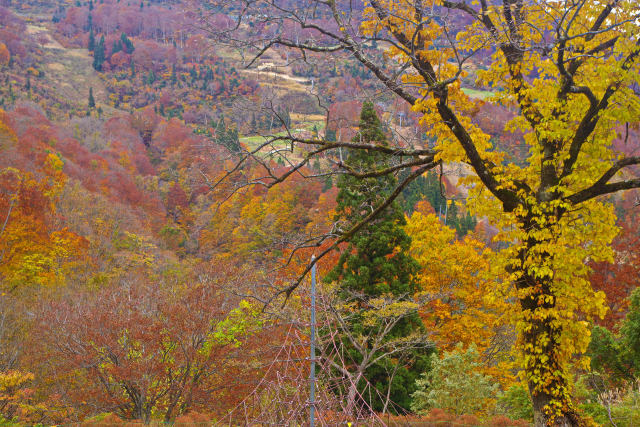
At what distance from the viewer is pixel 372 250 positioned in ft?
56.7

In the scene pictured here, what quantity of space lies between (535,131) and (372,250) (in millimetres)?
10437

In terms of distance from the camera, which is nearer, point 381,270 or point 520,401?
point 520,401

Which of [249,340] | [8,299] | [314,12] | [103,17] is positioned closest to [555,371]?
[314,12]

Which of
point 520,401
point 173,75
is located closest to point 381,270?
point 520,401

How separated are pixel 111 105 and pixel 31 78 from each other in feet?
47.8

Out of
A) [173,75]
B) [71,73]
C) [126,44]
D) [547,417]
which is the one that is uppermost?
[126,44]

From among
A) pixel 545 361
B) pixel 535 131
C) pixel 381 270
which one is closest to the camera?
pixel 545 361

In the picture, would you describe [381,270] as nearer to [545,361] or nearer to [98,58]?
[545,361]

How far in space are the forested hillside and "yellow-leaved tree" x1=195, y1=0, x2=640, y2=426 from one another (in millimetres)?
39

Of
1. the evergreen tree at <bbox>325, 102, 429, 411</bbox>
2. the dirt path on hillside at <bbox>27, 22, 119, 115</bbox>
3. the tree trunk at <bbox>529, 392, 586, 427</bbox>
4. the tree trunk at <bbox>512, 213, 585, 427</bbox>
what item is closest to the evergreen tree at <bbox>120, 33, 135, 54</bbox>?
the dirt path on hillside at <bbox>27, 22, 119, 115</bbox>

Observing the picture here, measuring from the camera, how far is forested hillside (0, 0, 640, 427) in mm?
6559

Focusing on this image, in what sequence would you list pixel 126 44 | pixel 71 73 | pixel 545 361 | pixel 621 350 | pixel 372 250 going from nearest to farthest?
1. pixel 545 361
2. pixel 621 350
3. pixel 372 250
4. pixel 71 73
5. pixel 126 44

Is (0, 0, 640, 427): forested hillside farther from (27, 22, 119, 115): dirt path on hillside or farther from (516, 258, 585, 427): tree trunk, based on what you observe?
(27, 22, 119, 115): dirt path on hillside

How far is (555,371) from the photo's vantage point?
6672mm
